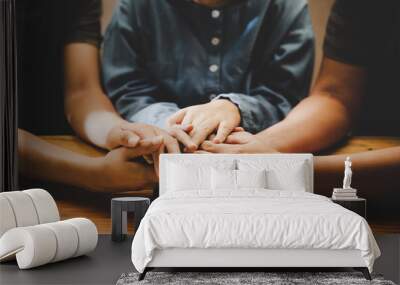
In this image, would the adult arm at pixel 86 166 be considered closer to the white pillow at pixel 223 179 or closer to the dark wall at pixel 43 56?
the dark wall at pixel 43 56

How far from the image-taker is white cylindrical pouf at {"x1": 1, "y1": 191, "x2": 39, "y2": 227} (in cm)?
561

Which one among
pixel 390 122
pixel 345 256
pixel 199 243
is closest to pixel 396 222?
pixel 390 122

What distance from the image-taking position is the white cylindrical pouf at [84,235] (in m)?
5.70

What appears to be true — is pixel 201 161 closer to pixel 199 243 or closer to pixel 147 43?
pixel 147 43

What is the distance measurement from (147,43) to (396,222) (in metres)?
3.58

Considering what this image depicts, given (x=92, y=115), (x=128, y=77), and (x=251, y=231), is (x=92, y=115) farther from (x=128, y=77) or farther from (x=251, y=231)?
(x=251, y=231)

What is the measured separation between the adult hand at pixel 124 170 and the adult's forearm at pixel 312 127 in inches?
52.6

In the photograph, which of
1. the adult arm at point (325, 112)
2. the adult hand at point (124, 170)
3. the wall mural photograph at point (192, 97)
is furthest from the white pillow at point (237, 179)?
the adult hand at point (124, 170)

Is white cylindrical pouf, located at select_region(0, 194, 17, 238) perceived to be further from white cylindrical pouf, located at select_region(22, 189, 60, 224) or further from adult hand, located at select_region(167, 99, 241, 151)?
adult hand, located at select_region(167, 99, 241, 151)

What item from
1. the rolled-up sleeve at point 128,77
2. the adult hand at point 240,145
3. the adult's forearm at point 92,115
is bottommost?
the adult hand at point 240,145

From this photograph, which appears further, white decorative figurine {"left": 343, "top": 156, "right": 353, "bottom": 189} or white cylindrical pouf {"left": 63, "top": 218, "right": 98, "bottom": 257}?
white decorative figurine {"left": 343, "top": 156, "right": 353, "bottom": 189}

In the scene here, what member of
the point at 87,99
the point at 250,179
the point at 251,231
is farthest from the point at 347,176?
the point at 87,99

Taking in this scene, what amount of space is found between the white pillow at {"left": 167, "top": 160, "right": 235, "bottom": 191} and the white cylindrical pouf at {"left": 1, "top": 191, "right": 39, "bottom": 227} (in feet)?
5.27

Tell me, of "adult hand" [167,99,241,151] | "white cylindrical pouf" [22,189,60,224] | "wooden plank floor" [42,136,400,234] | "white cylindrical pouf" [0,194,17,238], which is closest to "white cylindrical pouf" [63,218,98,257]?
"white cylindrical pouf" [22,189,60,224]
